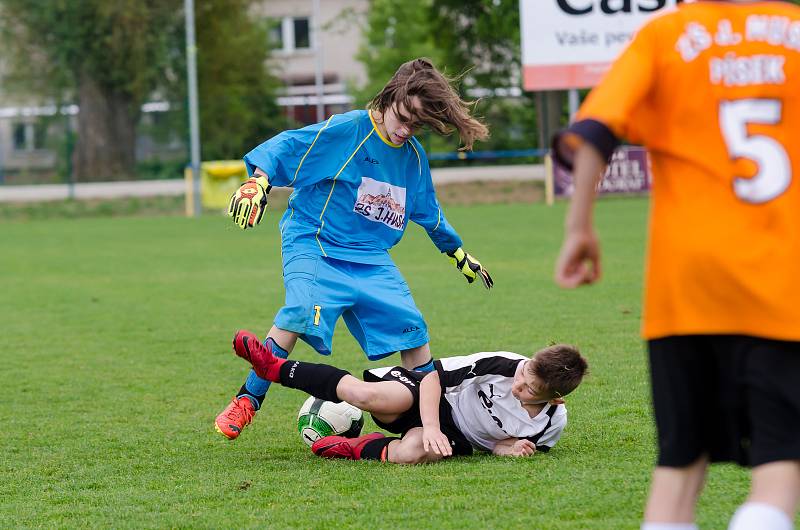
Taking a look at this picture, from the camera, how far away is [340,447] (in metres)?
5.13

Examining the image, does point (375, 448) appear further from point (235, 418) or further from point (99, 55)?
point (99, 55)

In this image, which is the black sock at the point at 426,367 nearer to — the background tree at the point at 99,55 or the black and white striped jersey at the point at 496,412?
Result: the black and white striped jersey at the point at 496,412

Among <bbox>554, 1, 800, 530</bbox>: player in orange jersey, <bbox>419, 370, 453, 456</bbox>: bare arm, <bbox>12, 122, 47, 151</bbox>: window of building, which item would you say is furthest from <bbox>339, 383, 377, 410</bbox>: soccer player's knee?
<bbox>12, 122, 47, 151</bbox>: window of building

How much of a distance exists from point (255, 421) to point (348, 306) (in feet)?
3.37

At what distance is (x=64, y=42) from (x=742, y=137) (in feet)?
95.8

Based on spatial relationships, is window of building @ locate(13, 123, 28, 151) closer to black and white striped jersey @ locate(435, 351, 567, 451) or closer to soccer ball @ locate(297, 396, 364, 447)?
soccer ball @ locate(297, 396, 364, 447)

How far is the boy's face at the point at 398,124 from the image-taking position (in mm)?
5305

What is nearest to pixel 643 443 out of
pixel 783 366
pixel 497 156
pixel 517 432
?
pixel 517 432

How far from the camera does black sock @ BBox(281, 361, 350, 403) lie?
5.01 metres

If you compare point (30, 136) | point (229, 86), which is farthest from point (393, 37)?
point (30, 136)

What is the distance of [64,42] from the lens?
30.2 meters

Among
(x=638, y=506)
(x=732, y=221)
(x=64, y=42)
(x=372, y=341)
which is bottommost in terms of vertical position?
(x=638, y=506)

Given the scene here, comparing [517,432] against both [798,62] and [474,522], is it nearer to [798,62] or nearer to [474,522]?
[474,522]

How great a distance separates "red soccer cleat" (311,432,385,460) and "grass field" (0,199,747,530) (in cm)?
8
